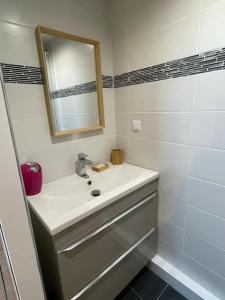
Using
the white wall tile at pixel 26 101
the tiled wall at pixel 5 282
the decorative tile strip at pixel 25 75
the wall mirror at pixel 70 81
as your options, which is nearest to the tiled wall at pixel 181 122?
the wall mirror at pixel 70 81

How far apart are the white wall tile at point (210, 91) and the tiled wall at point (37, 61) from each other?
2.35 ft

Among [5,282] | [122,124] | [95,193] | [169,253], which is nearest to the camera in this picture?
[5,282]

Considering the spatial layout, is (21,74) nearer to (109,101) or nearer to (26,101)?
(26,101)

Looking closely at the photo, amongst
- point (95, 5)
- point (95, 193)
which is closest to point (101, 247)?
point (95, 193)

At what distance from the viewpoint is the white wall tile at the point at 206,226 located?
1.04 m

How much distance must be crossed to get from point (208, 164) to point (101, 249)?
0.80 m

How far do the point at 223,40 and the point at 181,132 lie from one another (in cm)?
51

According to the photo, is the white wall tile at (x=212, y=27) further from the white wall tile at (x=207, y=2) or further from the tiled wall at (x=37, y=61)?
the tiled wall at (x=37, y=61)

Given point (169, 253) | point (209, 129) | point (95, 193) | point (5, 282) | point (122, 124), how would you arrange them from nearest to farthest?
1. point (5, 282)
2. point (209, 129)
3. point (95, 193)
4. point (169, 253)
5. point (122, 124)

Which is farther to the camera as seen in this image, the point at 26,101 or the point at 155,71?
the point at 155,71

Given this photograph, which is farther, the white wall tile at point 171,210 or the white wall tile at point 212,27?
the white wall tile at point 171,210

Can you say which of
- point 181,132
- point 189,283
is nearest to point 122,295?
point 189,283

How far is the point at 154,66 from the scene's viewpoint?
45.3 inches

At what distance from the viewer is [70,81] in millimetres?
1239
